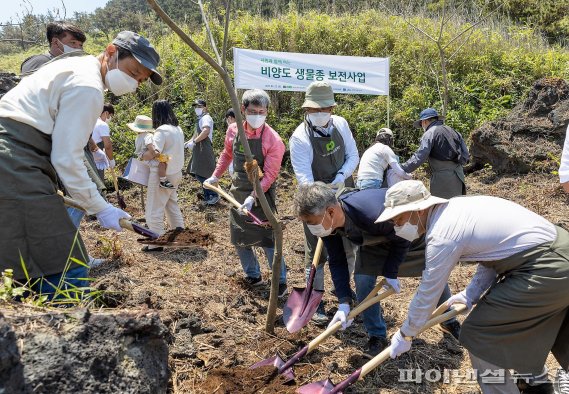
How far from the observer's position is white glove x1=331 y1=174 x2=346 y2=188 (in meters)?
3.84

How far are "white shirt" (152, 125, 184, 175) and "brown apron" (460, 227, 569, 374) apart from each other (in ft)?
12.3

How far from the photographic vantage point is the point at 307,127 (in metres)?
3.89

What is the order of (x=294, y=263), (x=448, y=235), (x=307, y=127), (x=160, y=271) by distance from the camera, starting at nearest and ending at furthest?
(x=448, y=235), (x=307, y=127), (x=160, y=271), (x=294, y=263)

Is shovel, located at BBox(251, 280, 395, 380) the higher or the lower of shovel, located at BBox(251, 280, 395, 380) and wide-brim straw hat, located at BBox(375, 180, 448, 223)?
the lower

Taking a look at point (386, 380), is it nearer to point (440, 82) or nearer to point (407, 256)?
point (407, 256)

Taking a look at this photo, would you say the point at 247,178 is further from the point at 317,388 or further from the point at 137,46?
the point at 317,388

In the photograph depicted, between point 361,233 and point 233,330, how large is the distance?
50.8 inches

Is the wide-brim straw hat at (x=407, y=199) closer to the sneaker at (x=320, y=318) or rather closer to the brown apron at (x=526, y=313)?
the brown apron at (x=526, y=313)

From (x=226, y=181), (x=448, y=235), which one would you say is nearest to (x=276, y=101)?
(x=226, y=181)

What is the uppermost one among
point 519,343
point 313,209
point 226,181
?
point 313,209

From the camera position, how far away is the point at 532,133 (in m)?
8.00

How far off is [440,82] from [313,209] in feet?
30.2

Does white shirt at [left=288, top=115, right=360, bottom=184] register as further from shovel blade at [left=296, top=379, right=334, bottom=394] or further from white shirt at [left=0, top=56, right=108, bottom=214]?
white shirt at [left=0, top=56, right=108, bottom=214]

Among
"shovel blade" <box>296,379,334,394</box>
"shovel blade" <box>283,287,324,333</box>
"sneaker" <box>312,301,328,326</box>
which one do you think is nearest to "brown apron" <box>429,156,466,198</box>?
"sneaker" <box>312,301,328,326</box>
